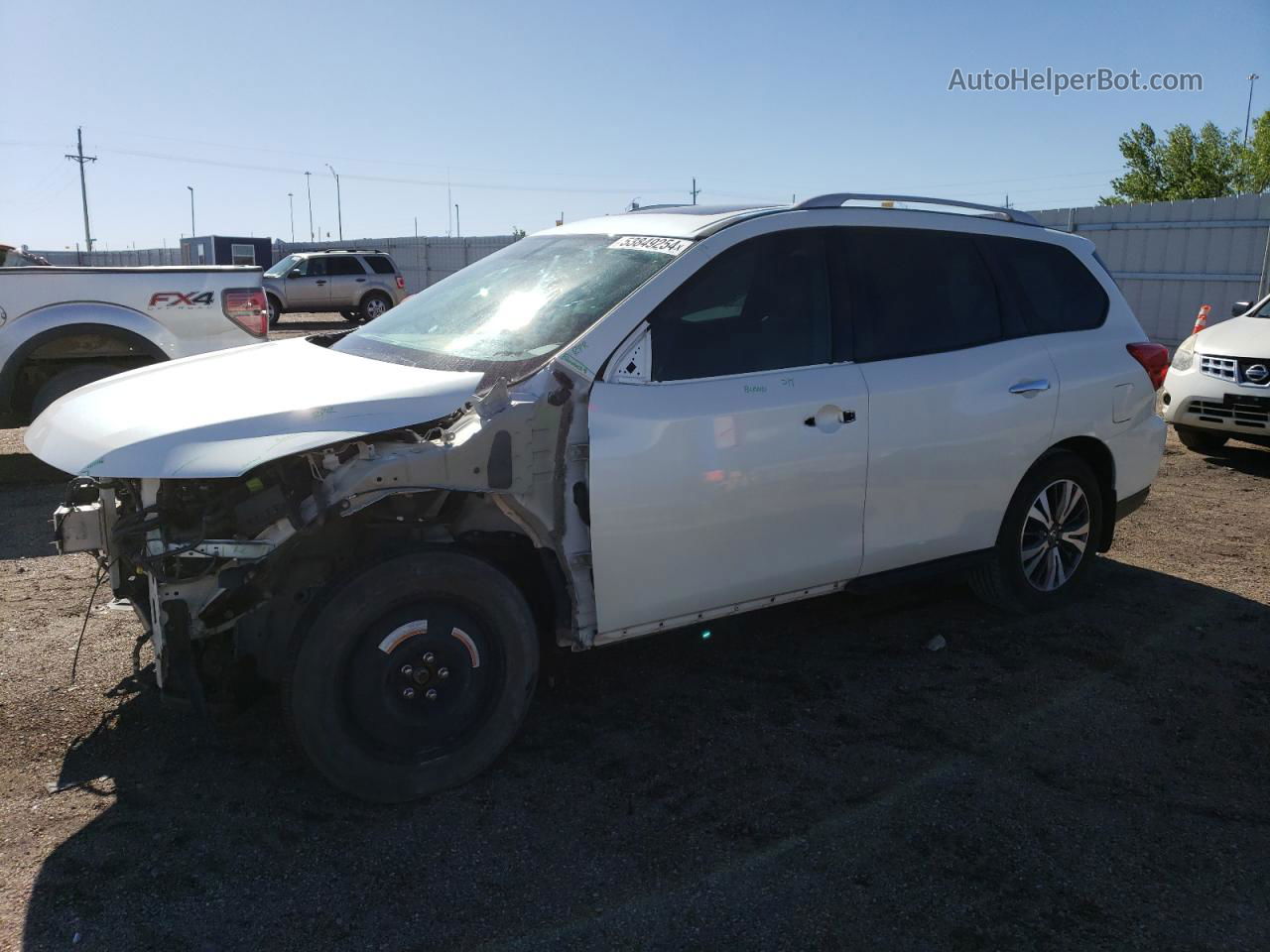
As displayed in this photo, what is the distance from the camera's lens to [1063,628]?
5.10 m

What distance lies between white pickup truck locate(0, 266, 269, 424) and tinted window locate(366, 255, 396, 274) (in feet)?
64.2

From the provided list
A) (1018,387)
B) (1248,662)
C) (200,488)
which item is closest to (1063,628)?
(1248,662)

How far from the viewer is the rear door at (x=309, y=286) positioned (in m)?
26.7

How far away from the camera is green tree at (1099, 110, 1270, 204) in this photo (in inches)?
1350

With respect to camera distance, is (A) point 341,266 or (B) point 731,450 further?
(A) point 341,266

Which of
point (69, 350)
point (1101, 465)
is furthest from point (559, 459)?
point (69, 350)

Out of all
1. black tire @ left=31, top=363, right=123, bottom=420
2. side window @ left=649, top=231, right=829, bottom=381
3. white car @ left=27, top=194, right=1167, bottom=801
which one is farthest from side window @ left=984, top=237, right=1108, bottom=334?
black tire @ left=31, top=363, right=123, bottom=420

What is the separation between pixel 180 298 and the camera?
8141 mm

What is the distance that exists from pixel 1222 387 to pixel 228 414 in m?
8.16

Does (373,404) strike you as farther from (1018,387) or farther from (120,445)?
(1018,387)

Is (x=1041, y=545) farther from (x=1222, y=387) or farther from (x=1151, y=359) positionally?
(x=1222, y=387)

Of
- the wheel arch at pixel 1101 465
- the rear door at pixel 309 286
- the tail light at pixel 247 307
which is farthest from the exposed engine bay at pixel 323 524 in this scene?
the rear door at pixel 309 286

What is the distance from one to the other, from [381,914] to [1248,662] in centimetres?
395

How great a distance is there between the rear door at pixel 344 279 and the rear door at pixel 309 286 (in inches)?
6.8
